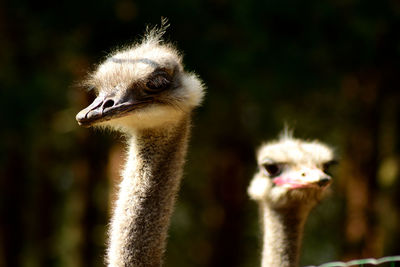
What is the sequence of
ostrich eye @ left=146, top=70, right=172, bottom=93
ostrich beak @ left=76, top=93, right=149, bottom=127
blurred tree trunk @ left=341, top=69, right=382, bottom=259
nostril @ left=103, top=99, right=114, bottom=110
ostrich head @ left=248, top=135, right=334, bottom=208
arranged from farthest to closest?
1. blurred tree trunk @ left=341, top=69, right=382, bottom=259
2. ostrich head @ left=248, top=135, right=334, bottom=208
3. ostrich eye @ left=146, top=70, right=172, bottom=93
4. nostril @ left=103, top=99, right=114, bottom=110
5. ostrich beak @ left=76, top=93, right=149, bottom=127

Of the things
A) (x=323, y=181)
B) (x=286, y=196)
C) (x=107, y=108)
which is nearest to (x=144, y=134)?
(x=107, y=108)

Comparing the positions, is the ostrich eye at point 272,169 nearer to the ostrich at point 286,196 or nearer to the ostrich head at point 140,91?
the ostrich at point 286,196

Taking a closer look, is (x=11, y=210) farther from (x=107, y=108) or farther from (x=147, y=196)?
(x=107, y=108)

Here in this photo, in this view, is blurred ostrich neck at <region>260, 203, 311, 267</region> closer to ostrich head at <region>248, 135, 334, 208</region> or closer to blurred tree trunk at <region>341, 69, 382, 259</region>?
ostrich head at <region>248, 135, 334, 208</region>

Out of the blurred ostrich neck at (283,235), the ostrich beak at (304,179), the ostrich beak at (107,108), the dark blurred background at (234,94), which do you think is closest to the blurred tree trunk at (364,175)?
the dark blurred background at (234,94)

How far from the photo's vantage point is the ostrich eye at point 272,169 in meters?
4.62

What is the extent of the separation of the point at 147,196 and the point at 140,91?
1.72 ft

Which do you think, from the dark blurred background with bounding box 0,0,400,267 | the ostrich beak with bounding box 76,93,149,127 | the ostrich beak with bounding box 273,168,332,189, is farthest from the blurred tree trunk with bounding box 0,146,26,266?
the ostrich beak with bounding box 76,93,149,127

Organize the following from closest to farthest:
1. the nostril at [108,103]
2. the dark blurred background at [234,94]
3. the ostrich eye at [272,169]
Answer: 1. the nostril at [108,103]
2. the ostrich eye at [272,169]
3. the dark blurred background at [234,94]

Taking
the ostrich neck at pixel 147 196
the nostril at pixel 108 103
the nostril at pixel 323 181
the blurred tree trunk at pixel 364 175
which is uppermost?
the blurred tree trunk at pixel 364 175

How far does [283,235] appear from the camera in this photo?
455 centimetres

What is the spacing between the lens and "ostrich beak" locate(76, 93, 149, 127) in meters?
3.13

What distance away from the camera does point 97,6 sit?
8.33 m

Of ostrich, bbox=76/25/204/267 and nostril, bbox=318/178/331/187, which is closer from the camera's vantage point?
ostrich, bbox=76/25/204/267
